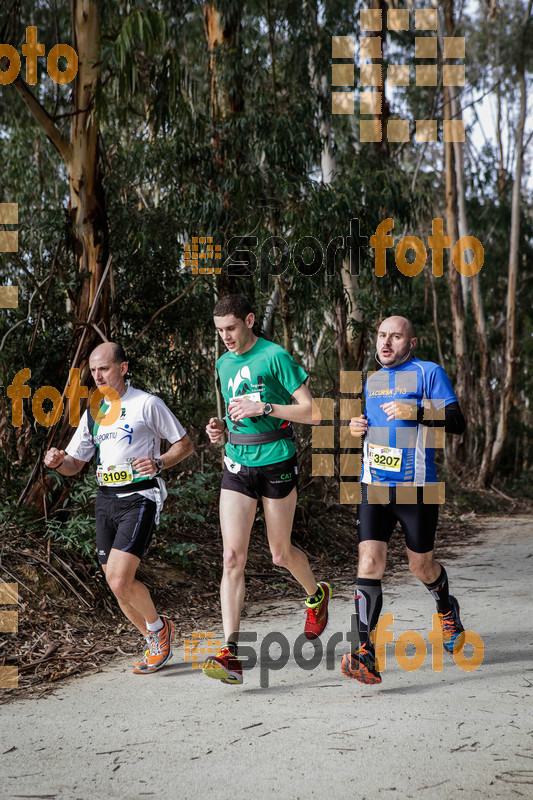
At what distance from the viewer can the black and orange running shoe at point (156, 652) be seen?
507cm

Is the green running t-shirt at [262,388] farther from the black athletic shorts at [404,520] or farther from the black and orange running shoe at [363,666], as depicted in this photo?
the black and orange running shoe at [363,666]

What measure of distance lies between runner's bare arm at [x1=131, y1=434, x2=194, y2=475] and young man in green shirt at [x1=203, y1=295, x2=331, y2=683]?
0.61 feet

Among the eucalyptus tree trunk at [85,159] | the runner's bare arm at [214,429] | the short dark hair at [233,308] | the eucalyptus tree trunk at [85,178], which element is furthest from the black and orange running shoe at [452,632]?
the eucalyptus tree trunk at [85,159]

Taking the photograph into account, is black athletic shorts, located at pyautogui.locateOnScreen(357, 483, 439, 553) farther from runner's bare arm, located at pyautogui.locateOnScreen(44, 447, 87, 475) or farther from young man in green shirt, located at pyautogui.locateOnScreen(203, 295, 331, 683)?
runner's bare arm, located at pyautogui.locateOnScreen(44, 447, 87, 475)

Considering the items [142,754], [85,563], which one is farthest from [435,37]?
[142,754]

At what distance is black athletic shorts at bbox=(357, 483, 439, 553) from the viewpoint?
4887 millimetres

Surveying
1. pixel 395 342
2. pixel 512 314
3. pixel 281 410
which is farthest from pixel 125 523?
pixel 512 314

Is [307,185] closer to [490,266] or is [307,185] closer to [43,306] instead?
[43,306]

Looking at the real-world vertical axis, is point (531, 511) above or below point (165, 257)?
below

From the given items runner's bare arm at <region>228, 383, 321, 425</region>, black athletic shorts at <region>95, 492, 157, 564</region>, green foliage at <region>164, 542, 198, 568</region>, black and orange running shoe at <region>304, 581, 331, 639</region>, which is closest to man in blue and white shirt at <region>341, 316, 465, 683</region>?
runner's bare arm at <region>228, 383, 321, 425</region>

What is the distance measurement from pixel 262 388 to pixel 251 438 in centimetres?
30

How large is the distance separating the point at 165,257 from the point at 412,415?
4.54 m

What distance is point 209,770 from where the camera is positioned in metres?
3.58

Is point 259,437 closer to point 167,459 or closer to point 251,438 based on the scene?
point 251,438
